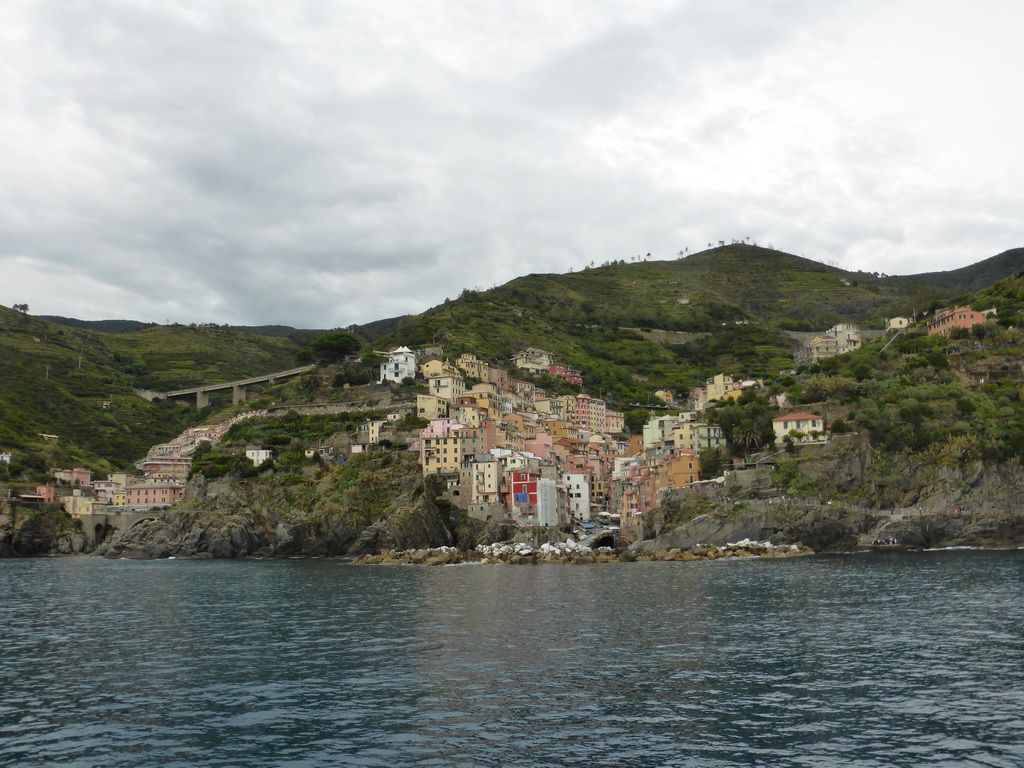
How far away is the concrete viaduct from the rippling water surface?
399 feet

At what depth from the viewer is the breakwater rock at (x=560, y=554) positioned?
249 ft

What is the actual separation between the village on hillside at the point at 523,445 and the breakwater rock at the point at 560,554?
9545 millimetres

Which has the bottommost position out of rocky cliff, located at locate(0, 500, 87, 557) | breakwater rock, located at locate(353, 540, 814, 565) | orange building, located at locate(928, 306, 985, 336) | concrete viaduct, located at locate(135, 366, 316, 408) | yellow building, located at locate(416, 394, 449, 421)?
breakwater rock, located at locate(353, 540, 814, 565)

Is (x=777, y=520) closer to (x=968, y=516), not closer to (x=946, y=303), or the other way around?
(x=968, y=516)

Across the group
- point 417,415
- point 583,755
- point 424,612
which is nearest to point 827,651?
point 583,755

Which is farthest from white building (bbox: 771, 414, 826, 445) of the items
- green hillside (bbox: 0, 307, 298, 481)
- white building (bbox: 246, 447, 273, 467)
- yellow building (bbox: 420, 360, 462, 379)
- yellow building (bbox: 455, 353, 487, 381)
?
green hillside (bbox: 0, 307, 298, 481)

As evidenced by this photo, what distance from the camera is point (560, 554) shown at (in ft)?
265

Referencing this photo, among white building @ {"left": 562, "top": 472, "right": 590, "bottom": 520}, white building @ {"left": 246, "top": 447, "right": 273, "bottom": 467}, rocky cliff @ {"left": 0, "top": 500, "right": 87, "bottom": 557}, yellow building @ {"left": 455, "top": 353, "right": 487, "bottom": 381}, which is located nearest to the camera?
rocky cliff @ {"left": 0, "top": 500, "right": 87, "bottom": 557}

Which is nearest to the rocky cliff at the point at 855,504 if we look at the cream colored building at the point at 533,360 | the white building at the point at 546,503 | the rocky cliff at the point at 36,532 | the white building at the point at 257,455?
the white building at the point at 546,503

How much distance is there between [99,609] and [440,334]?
117 metres

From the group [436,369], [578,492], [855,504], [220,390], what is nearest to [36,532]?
[436,369]

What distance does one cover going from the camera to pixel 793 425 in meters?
92.8

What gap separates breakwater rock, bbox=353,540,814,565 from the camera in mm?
75812

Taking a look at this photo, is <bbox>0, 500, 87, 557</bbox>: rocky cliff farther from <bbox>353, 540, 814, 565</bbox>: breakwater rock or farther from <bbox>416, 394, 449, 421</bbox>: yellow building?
<bbox>353, 540, 814, 565</bbox>: breakwater rock
